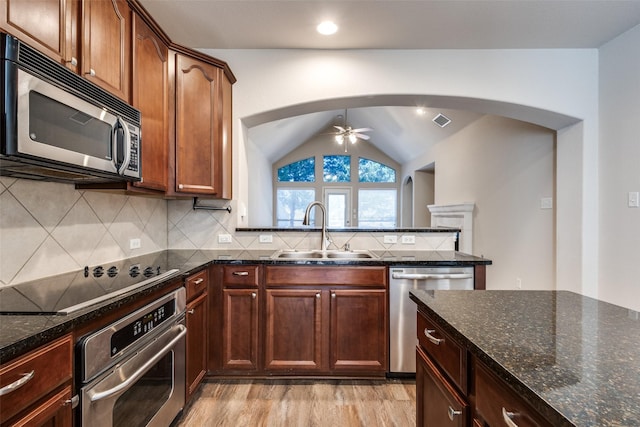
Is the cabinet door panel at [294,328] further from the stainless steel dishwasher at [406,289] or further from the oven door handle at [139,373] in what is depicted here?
the oven door handle at [139,373]

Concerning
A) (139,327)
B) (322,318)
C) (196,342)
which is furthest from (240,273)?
(139,327)

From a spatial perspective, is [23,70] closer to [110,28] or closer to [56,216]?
[110,28]

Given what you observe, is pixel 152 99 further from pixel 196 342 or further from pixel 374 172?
pixel 374 172

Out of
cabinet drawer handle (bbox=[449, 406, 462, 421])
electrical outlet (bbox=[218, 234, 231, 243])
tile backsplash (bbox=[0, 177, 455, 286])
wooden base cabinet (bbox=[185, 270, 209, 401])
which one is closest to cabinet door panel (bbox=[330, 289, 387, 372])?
tile backsplash (bbox=[0, 177, 455, 286])

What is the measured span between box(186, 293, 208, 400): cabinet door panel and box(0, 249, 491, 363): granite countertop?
9.9 inches

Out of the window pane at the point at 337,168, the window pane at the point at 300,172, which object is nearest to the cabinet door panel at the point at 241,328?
the window pane at the point at 300,172

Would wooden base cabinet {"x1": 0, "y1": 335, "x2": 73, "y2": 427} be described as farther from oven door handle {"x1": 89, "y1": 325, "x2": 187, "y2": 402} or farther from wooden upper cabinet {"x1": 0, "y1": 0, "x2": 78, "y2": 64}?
wooden upper cabinet {"x1": 0, "y1": 0, "x2": 78, "y2": 64}

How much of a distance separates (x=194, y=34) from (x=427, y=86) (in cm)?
195

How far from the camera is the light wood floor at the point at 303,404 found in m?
1.87

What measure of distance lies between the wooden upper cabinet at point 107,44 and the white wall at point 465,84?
1.08m

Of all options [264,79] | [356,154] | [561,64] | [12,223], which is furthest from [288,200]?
[12,223]

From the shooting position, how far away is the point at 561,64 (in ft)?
8.70

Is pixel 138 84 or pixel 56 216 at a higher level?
pixel 138 84

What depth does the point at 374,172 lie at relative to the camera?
934cm
